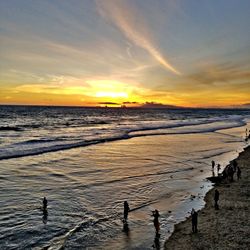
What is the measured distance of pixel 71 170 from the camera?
28328 millimetres

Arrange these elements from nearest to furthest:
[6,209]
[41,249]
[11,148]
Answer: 1. [41,249]
2. [6,209]
3. [11,148]

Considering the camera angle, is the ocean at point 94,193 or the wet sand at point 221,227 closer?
the wet sand at point 221,227

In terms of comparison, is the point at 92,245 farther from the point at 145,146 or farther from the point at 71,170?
the point at 145,146

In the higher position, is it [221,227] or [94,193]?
[94,193]

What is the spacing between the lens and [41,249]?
13.5 metres

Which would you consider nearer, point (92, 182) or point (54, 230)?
point (54, 230)

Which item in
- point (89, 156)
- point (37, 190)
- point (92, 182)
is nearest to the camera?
point (37, 190)

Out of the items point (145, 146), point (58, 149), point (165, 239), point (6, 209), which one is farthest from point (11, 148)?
point (165, 239)

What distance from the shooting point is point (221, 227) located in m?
15.7

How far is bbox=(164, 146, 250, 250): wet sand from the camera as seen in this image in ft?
45.7

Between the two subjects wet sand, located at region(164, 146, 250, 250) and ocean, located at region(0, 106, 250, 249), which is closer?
wet sand, located at region(164, 146, 250, 250)

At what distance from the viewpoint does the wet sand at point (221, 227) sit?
13936mm

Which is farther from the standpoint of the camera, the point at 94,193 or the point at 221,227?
the point at 94,193

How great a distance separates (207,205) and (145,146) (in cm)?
2651
